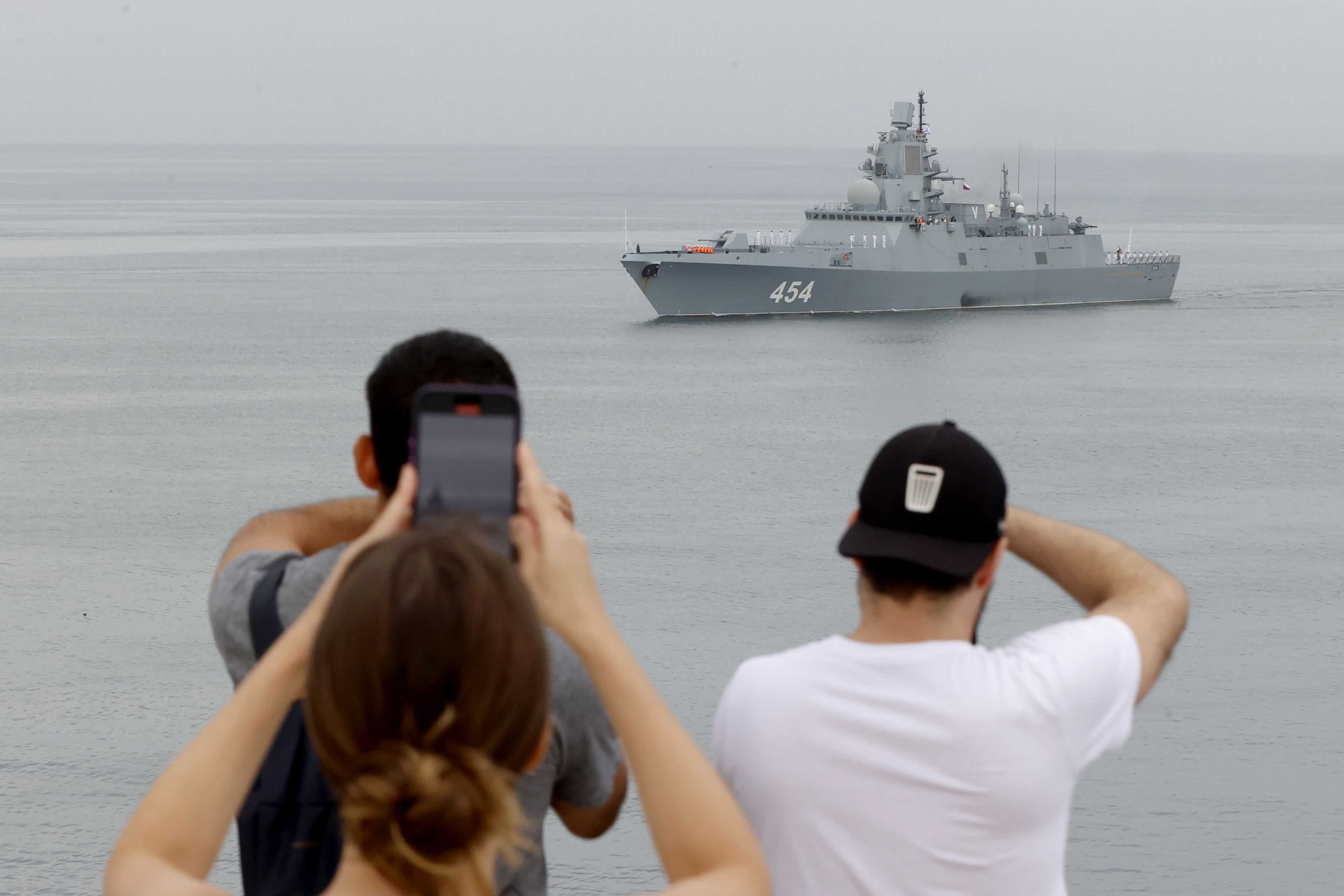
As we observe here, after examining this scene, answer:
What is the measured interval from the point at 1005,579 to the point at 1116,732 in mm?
19505

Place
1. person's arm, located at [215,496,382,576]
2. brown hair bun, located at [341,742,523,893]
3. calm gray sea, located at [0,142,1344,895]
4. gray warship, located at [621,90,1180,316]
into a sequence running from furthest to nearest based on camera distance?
gray warship, located at [621,90,1180,316], calm gray sea, located at [0,142,1344,895], person's arm, located at [215,496,382,576], brown hair bun, located at [341,742,523,893]

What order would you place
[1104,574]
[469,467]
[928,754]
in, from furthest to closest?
[1104,574] < [928,754] < [469,467]

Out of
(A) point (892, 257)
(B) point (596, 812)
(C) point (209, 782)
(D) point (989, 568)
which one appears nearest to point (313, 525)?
(B) point (596, 812)

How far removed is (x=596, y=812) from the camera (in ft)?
7.23

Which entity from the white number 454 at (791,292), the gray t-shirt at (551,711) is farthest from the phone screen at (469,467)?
the white number 454 at (791,292)

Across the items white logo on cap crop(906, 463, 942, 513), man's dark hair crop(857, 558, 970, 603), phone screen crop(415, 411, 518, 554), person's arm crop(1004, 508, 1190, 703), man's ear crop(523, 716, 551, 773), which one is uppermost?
phone screen crop(415, 411, 518, 554)

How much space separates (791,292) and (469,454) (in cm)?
4533

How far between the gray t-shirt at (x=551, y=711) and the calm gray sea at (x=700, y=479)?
10.4 metres

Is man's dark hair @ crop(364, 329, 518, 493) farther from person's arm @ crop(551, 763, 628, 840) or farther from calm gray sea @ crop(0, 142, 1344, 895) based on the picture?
calm gray sea @ crop(0, 142, 1344, 895)

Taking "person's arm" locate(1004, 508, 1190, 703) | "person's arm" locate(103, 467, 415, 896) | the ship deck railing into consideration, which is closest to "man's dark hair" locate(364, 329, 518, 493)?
"person's arm" locate(103, 467, 415, 896)

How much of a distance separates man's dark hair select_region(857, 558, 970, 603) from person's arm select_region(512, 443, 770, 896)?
0.51 meters

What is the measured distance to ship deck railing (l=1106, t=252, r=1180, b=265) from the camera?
5116cm

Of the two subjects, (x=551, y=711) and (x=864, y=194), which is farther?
(x=864, y=194)

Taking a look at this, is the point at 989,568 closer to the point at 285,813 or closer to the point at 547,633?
the point at 547,633
